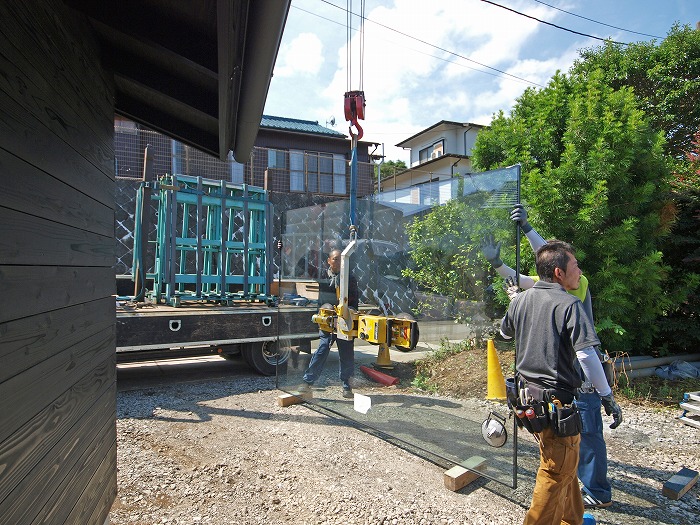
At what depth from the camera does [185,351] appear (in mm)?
6496

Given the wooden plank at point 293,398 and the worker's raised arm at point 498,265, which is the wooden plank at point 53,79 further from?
the wooden plank at point 293,398

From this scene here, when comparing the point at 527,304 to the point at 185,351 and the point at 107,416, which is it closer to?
the point at 107,416

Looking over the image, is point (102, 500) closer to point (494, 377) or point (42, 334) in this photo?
point (42, 334)

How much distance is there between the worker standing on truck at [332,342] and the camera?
202 inches

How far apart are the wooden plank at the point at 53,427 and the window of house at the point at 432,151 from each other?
25.6m

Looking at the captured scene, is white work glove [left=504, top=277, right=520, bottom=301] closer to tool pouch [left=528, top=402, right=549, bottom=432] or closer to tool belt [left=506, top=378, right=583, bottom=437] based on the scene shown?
tool belt [left=506, top=378, right=583, bottom=437]

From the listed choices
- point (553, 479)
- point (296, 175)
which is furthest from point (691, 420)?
point (296, 175)

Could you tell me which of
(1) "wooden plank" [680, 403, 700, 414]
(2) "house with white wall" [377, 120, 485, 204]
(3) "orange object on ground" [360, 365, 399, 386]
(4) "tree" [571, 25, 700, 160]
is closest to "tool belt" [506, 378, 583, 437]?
(3) "orange object on ground" [360, 365, 399, 386]

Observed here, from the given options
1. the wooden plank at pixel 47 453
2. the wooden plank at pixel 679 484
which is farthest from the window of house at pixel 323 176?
the wooden plank at pixel 47 453

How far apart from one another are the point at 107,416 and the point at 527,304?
2570 millimetres

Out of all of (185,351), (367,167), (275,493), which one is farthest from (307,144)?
(275,493)

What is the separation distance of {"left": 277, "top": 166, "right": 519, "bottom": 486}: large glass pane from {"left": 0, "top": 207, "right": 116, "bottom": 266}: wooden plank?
296cm

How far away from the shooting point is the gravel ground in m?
3.29

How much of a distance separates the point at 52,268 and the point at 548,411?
254 centimetres
